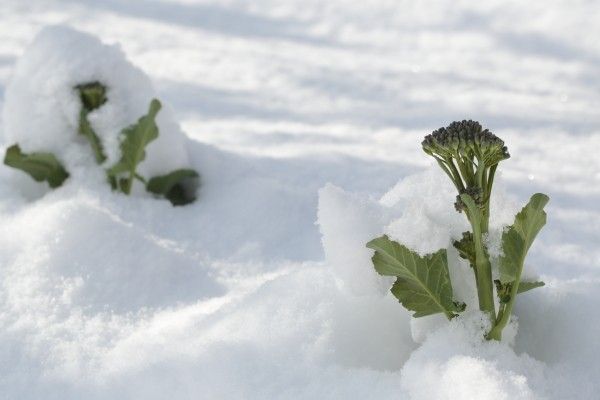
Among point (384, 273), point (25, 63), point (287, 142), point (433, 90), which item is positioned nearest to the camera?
point (384, 273)

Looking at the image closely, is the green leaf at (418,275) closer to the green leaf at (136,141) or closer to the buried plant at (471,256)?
the buried plant at (471,256)

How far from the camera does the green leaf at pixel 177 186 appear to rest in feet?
7.70

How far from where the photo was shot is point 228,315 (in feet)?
5.33

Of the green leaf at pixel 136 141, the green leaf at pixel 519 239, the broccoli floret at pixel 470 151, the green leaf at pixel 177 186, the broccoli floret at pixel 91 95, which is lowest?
the green leaf at pixel 177 186

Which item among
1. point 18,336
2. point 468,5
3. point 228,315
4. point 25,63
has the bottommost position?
point 18,336

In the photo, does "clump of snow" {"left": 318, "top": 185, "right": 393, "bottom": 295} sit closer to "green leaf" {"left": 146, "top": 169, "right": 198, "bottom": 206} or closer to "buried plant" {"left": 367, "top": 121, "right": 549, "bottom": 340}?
"buried plant" {"left": 367, "top": 121, "right": 549, "bottom": 340}

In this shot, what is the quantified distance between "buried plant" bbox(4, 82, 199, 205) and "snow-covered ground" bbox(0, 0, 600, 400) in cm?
5

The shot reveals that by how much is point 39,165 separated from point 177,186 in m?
0.38

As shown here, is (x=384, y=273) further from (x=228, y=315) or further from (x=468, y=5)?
(x=468, y=5)

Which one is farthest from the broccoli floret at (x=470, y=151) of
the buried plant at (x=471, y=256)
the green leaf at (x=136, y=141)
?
the green leaf at (x=136, y=141)

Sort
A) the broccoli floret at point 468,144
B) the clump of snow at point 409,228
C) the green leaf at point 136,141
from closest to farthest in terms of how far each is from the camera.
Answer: the broccoli floret at point 468,144, the clump of snow at point 409,228, the green leaf at point 136,141

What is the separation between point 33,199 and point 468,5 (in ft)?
7.36

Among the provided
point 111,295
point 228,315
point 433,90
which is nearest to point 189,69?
point 433,90

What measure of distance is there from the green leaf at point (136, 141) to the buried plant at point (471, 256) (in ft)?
3.51
